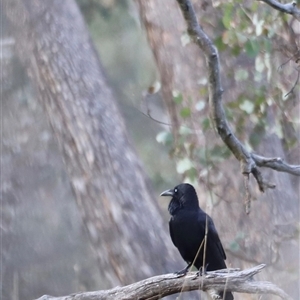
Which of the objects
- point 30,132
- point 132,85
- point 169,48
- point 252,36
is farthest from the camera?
point 132,85

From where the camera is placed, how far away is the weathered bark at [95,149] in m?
6.13

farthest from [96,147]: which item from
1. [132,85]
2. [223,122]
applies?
[132,85]

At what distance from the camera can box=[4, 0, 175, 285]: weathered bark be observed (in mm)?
6129

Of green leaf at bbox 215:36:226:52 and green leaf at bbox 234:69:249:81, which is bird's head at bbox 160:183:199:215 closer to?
green leaf at bbox 215:36:226:52

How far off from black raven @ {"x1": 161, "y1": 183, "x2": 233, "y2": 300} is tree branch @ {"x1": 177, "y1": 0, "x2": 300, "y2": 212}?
27.7 inches

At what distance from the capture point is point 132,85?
45.8 ft

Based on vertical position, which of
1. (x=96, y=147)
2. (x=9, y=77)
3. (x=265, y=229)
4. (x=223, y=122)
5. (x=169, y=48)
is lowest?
(x=265, y=229)

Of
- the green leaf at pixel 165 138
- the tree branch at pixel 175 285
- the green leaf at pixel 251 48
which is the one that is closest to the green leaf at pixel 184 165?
the green leaf at pixel 165 138

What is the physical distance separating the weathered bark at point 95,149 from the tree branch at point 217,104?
7.00 ft

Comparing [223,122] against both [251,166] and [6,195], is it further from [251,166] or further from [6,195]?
[6,195]

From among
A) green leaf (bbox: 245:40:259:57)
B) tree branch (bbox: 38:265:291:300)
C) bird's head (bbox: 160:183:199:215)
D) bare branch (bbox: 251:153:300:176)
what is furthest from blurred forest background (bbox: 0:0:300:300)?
tree branch (bbox: 38:265:291:300)

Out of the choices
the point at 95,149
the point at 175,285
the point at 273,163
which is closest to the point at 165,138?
the point at 95,149

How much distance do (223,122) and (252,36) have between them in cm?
159

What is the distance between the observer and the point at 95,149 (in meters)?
6.31
